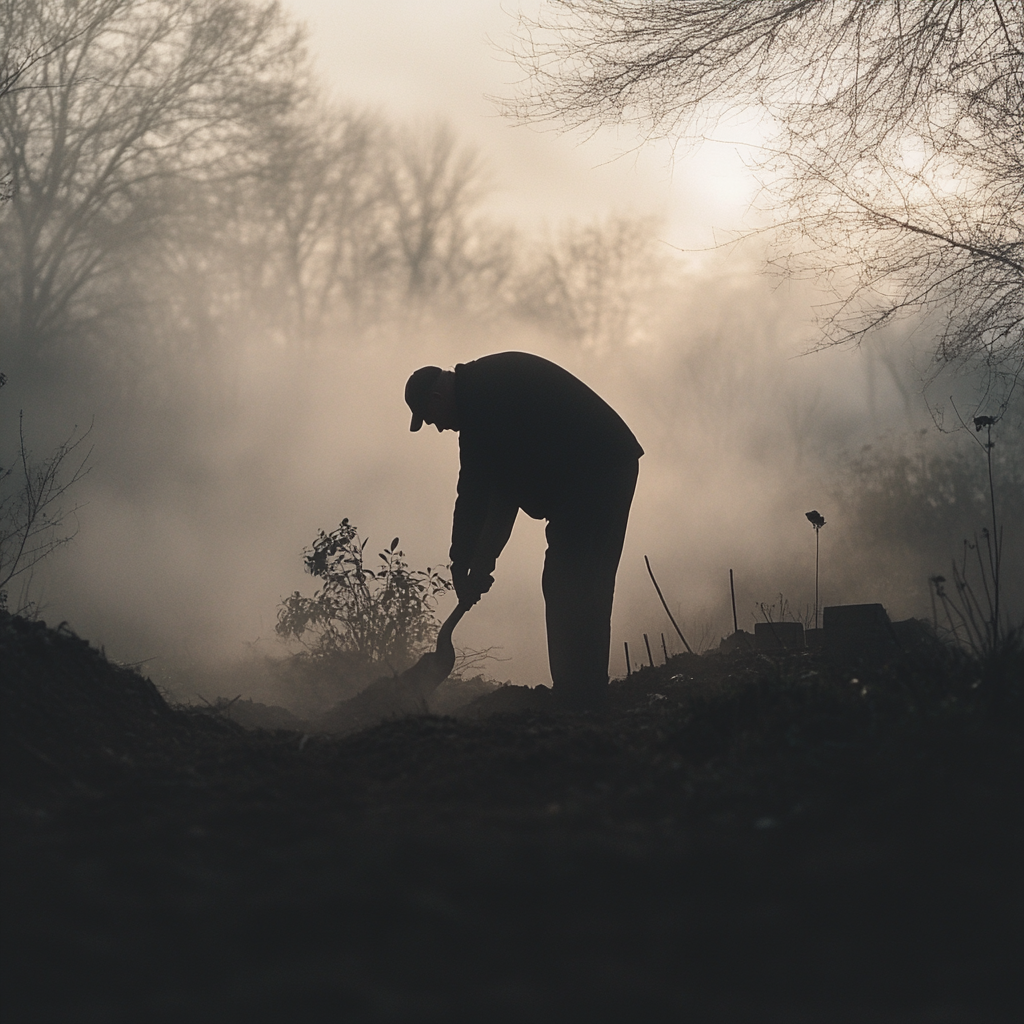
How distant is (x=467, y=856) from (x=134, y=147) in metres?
13.5

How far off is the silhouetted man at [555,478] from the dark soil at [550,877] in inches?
70.5

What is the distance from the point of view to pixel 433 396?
13.9ft

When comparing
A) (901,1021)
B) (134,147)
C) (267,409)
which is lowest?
(901,1021)

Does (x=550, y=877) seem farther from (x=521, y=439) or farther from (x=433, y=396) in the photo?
(x=433, y=396)

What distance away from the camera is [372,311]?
1227cm

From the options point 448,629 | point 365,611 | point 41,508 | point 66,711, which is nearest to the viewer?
point 66,711

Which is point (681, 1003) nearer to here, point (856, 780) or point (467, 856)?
point (467, 856)

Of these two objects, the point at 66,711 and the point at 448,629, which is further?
the point at 448,629

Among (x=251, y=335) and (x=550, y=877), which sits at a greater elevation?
(x=251, y=335)

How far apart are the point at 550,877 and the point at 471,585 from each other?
2809mm

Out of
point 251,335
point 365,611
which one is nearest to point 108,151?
point 251,335

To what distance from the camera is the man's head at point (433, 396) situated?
4.22 metres

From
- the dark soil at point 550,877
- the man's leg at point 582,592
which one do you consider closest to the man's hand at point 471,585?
the man's leg at point 582,592

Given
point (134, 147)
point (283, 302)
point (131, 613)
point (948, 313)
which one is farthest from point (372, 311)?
point (948, 313)
